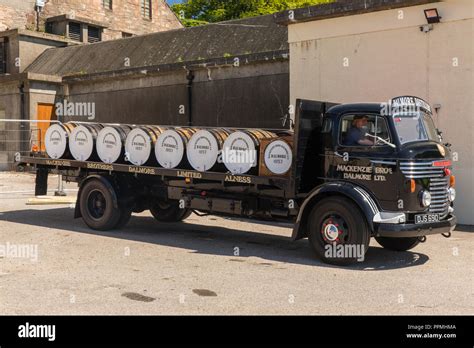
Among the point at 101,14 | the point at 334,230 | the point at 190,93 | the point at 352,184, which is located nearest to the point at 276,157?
the point at 352,184

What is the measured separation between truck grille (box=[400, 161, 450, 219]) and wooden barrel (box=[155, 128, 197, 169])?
4.02 metres

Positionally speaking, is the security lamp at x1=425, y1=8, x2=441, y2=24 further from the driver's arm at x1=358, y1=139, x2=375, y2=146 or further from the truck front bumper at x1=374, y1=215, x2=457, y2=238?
the truck front bumper at x1=374, y1=215, x2=457, y2=238

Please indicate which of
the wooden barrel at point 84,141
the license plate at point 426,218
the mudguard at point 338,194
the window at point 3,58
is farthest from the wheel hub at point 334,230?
the window at point 3,58

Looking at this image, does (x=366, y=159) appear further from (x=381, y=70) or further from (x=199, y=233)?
(x=381, y=70)

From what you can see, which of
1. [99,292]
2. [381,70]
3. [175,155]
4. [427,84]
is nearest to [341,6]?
[381,70]

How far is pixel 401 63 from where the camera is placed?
12.7 meters

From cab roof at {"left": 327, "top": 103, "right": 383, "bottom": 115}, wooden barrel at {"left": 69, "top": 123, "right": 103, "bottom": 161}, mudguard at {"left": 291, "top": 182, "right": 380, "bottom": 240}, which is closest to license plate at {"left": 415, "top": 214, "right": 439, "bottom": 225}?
mudguard at {"left": 291, "top": 182, "right": 380, "bottom": 240}

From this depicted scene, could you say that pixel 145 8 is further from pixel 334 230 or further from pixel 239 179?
pixel 334 230

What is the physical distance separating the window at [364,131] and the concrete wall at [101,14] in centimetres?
2847

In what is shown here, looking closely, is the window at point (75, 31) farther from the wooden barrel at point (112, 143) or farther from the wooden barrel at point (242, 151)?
the wooden barrel at point (242, 151)

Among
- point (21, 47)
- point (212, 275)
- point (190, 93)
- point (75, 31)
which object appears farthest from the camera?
point (75, 31)

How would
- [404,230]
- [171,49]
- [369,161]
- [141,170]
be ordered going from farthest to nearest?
[171,49]
[141,170]
[369,161]
[404,230]

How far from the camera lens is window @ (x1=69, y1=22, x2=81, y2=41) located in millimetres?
31562

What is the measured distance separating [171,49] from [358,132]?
606 inches
